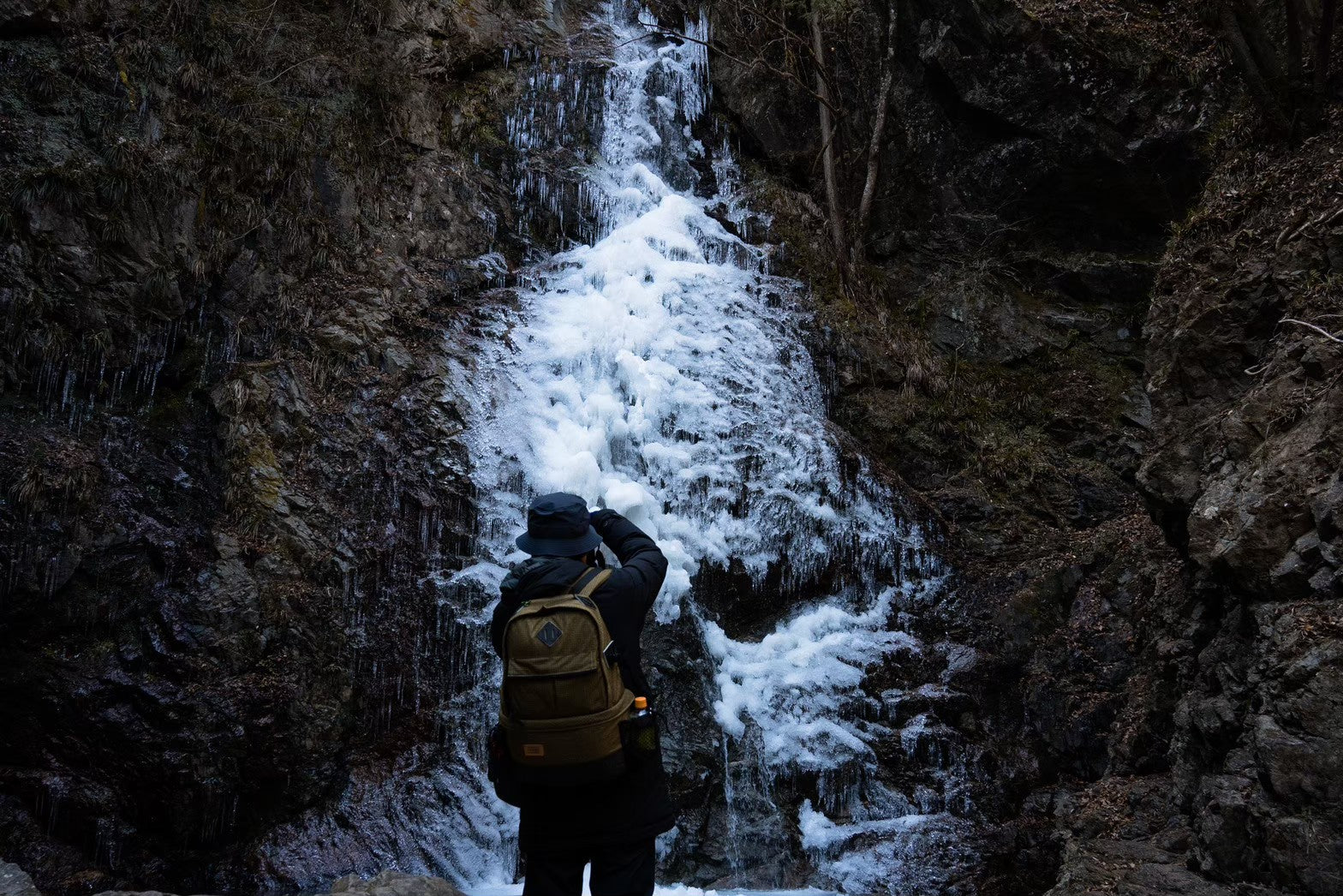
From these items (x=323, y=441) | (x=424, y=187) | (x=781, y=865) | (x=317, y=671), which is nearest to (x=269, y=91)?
(x=424, y=187)

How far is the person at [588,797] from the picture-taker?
2998 mm

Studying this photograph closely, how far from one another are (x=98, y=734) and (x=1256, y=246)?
8348 millimetres

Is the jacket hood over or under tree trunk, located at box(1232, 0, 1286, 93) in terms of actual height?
under

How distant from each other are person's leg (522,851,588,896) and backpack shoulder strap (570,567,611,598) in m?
0.88

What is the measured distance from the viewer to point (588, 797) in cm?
301

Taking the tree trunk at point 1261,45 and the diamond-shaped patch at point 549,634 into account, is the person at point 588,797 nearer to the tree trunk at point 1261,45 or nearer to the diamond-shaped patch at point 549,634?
the diamond-shaped patch at point 549,634

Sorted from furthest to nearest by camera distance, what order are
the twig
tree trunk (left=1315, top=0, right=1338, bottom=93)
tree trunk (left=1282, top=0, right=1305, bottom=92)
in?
tree trunk (left=1282, top=0, right=1305, bottom=92)
tree trunk (left=1315, top=0, right=1338, bottom=93)
the twig

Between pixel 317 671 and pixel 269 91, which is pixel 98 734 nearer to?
pixel 317 671

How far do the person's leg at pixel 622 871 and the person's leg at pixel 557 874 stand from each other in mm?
70

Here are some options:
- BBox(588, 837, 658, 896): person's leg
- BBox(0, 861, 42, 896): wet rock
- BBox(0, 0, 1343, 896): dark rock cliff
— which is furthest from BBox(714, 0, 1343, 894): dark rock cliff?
BBox(0, 861, 42, 896): wet rock

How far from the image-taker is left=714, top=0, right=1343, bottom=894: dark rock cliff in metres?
4.29

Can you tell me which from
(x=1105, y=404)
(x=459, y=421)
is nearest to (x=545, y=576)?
(x=459, y=421)

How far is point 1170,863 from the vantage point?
14.0ft

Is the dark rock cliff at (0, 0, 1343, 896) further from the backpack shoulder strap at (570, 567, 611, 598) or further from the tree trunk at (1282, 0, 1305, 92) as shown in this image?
the backpack shoulder strap at (570, 567, 611, 598)
